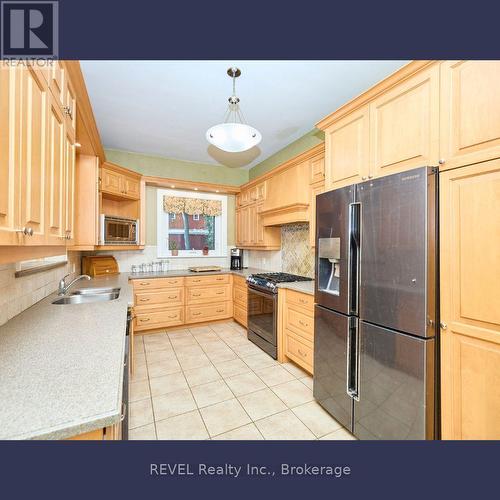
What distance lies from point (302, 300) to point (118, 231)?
2489mm

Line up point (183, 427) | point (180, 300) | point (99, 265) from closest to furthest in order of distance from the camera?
point (183, 427) → point (99, 265) → point (180, 300)

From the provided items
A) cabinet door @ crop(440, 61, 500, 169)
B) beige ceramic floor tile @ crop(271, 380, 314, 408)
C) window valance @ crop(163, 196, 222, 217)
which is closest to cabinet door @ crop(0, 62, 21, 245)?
cabinet door @ crop(440, 61, 500, 169)

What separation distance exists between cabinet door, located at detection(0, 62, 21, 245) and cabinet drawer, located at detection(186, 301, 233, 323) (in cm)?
306

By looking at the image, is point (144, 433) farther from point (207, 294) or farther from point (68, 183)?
point (207, 294)

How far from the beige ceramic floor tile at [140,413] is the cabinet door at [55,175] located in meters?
1.38

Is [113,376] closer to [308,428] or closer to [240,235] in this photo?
[308,428]

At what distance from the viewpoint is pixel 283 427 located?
1.77 meters

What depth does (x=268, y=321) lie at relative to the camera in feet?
9.62

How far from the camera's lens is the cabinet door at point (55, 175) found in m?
1.19

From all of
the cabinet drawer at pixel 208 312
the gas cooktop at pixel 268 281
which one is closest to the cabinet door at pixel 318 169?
the gas cooktop at pixel 268 281

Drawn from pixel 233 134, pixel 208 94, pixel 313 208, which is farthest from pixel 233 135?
pixel 313 208

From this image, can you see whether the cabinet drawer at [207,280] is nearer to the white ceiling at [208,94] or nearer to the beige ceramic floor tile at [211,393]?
the beige ceramic floor tile at [211,393]
